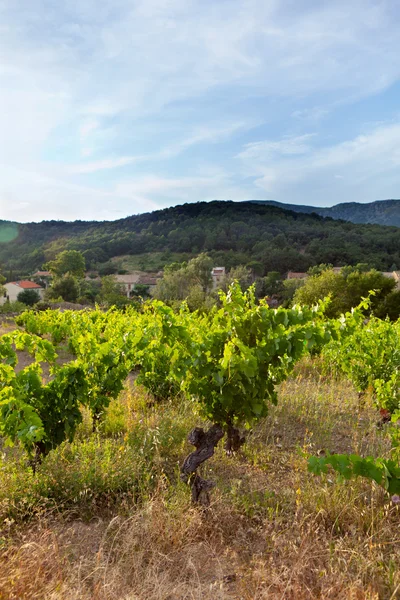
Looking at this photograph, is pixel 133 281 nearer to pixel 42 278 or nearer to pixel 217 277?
pixel 217 277

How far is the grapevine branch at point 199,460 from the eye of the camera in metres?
2.96

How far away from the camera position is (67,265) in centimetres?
4716

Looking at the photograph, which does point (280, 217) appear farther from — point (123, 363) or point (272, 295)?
point (123, 363)

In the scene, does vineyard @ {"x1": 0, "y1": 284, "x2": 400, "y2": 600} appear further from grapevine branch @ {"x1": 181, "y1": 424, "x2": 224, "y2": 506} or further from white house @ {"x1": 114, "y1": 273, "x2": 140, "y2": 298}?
white house @ {"x1": 114, "y1": 273, "x2": 140, "y2": 298}

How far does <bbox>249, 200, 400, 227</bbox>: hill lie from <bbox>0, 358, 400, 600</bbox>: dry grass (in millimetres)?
85158

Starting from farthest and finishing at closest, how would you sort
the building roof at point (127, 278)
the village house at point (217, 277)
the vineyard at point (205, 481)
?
the building roof at point (127, 278) < the village house at point (217, 277) < the vineyard at point (205, 481)

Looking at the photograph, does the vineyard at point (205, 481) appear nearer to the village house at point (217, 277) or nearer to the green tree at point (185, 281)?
the green tree at point (185, 281)

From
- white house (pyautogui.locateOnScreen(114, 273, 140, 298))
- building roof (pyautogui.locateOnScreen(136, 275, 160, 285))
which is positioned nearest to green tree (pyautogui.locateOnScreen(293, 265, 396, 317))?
white house (pyautogui.locateOnScreen(114, 273, 140, 298))

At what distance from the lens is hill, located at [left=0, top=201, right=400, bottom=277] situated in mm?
55656

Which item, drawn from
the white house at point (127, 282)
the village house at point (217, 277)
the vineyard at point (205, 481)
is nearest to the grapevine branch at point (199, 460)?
the vineyard at point (205, 481)

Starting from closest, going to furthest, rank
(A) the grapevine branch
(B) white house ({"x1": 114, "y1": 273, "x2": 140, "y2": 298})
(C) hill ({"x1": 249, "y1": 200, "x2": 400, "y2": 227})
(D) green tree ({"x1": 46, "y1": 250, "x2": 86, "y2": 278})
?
(A) the grapevine branch, (D) green tree ({"x1": 46, "y1": 250, "x2": 86, "y2": 278}), (B) white house ({"x1": 114, "y1": 273, "x2": 140, "y2": 298}), (C) hill ({"x1": 249, "y1": 200, "x2": 400, "y2": 227})

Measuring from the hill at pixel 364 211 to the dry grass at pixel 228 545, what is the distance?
85.2 m

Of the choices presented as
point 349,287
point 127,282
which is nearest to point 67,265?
point 127,282

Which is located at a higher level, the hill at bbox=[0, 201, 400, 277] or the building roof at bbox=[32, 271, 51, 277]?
the hill at bbox=[0, 201, 400, 277]
